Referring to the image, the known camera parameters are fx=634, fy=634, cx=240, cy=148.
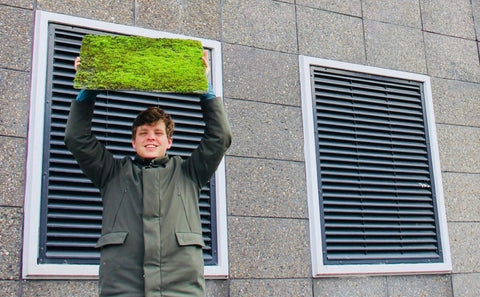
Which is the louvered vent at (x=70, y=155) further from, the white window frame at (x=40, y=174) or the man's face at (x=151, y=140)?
the man's face at (x=151, y=140)

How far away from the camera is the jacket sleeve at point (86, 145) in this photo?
3928 millimetres

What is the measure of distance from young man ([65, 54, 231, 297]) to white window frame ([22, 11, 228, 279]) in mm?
1244

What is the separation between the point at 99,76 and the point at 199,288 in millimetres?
1442

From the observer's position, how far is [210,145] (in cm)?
405

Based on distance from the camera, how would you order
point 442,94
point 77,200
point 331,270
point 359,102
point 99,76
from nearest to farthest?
point 99,76 < point 77,200 < point 331,270 < point 359,102 < point 442,94

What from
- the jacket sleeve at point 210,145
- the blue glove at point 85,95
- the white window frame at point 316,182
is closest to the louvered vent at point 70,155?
the white window frame at point 316,182

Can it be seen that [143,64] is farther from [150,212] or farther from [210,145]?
[150,212]

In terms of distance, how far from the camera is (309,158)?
634cm

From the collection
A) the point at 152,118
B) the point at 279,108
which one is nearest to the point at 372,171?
the point at 279,108

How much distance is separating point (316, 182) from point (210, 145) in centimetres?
247

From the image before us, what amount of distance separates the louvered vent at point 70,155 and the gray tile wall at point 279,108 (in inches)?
7.7

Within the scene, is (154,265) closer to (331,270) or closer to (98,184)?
(98,184)

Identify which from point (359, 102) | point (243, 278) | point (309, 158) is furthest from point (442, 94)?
point (243, 278)

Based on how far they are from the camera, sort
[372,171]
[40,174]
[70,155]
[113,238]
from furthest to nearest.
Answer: [372,171], [70,155], [40,174], [113,238]
